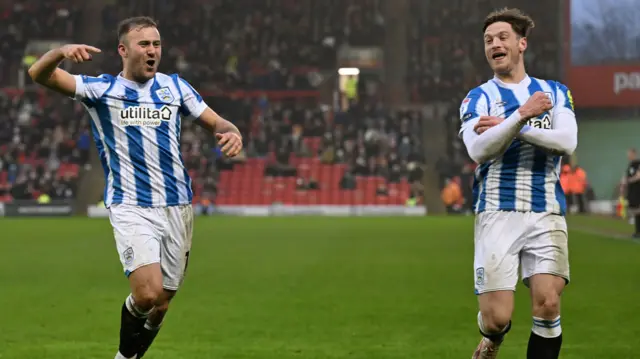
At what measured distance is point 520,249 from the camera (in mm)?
5902

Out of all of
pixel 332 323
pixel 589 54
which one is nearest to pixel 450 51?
pixel 589 54

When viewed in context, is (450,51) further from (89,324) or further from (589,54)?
(89,324)

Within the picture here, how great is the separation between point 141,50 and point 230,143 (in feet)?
2.87

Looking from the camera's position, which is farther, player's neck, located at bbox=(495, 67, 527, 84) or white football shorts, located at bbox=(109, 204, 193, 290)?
white football shorts, located at bbox=(109, 204, 193, 290)

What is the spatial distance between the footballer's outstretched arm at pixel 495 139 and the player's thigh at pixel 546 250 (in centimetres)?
52

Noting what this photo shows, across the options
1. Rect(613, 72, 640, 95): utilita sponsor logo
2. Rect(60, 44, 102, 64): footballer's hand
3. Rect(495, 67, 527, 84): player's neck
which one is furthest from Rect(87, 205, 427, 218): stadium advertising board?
Rect(495, 67, 527, 84): player's neck

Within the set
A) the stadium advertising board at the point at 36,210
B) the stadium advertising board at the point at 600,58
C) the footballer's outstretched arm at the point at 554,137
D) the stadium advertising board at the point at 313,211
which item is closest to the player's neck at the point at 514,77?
the footballer's outstretched arm at the point at 554,137

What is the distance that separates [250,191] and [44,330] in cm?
2645

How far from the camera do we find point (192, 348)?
817 centimetres

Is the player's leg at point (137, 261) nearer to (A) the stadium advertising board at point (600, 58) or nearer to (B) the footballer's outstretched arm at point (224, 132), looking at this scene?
(B) the footballer's outstretched arm at point (224, 132)

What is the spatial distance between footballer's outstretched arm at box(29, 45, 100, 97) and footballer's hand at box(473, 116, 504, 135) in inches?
93.7

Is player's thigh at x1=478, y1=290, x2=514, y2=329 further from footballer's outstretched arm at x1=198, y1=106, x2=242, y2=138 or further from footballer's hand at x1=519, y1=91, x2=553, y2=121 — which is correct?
footballer's outstretched arm at x1=198, y1=106, x2=242, y2=138

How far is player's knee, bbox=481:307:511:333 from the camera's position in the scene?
19.2 feet

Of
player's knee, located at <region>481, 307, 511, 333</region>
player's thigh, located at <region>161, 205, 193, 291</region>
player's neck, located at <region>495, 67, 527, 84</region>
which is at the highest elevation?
player's neck, located at <region>495, 67, 527, 84</region>
